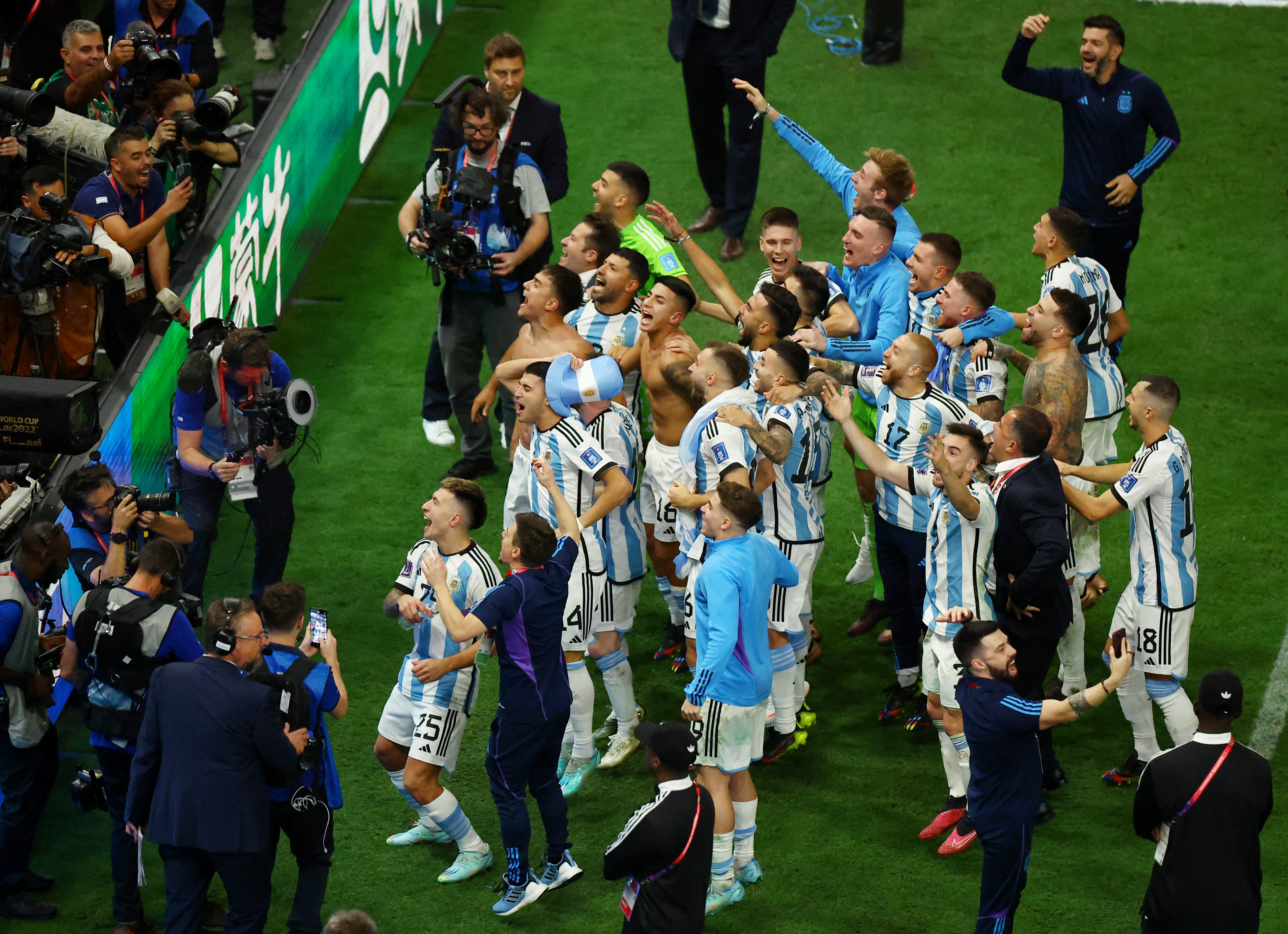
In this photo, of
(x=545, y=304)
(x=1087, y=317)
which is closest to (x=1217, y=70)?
(x=1087, y=317)

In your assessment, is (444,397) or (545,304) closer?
(545,304)

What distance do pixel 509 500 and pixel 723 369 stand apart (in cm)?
113

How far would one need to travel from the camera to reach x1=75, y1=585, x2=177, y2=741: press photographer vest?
5.89 m

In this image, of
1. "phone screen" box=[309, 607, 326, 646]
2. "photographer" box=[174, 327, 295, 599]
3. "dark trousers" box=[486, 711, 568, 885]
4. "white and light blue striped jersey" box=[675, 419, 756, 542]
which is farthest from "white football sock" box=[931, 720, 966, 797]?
"photographer" box=[174, 327, 295, 599]

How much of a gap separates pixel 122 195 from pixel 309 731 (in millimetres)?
3749

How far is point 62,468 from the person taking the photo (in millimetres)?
7824

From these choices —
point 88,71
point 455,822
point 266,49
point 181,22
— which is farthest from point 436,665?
point 266,49

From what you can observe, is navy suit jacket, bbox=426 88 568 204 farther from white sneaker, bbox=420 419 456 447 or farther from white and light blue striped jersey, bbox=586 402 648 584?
white and light blue striped jersey, bbox=586 402 648 584

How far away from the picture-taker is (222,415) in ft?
24.3

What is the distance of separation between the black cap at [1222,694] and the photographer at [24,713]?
14.8 ft

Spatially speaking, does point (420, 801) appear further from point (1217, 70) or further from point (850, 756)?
point (1217, 70)

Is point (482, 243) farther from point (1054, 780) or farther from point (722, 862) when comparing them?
point (1054, 780)

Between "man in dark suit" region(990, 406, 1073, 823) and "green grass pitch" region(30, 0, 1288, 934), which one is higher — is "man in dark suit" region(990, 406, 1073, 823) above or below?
above

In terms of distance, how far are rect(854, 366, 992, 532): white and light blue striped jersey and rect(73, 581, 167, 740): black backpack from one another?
317cm
